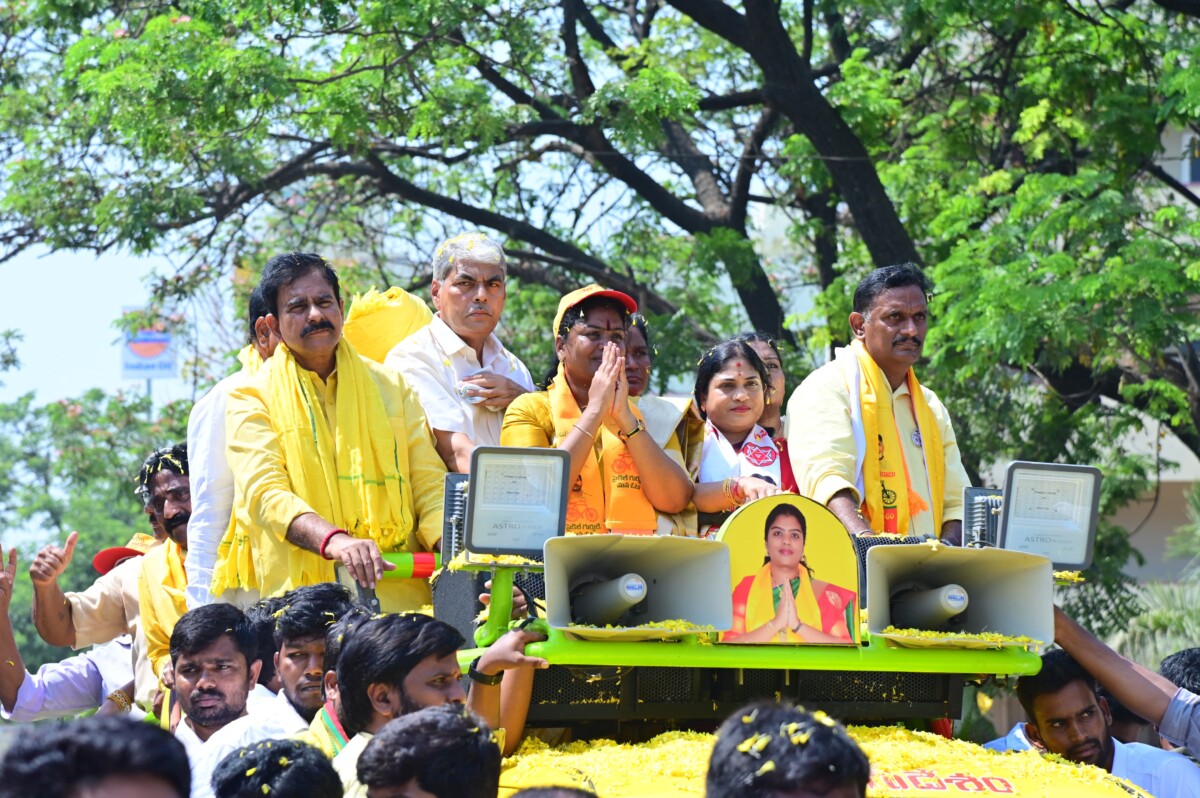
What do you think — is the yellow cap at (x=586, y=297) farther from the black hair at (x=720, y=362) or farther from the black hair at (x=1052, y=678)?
the black hair at (x=1052, y=678)

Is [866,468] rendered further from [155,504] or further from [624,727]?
[155,504]

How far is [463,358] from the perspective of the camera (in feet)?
20.9

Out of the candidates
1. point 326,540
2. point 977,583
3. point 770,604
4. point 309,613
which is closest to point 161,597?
point 326,540

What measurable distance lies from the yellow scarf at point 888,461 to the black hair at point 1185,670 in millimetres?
931

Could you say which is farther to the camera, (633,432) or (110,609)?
(110,609)

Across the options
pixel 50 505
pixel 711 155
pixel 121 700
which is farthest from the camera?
pixel 50 505

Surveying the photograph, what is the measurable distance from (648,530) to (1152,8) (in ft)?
31.7

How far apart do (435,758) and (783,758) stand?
770 mm

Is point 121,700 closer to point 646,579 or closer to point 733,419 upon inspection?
point 733,419

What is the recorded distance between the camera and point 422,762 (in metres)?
3.24

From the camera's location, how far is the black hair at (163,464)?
6574 millimetres

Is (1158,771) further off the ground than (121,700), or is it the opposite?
(1158,771)

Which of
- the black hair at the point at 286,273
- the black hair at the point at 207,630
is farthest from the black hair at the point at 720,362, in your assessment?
the black hair at the point at 207,630

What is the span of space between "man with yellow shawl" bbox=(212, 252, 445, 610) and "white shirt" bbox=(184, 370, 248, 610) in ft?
0.24
